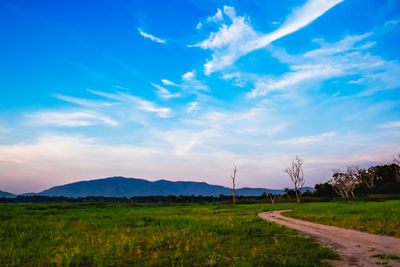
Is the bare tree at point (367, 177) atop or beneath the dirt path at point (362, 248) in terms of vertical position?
atop

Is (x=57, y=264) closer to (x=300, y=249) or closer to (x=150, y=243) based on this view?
(x=150, y=243)

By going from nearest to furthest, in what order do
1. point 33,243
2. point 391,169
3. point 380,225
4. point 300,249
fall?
point 300,249, point 33,243, point 380,225, point 391,169

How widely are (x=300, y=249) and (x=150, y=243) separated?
21.5 ft

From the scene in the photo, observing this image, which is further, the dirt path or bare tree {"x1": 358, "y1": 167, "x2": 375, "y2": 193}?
bare tree {"x1": 358, "y1": 167, "x2": 375, "y2": 193}

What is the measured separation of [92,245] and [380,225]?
16341mm

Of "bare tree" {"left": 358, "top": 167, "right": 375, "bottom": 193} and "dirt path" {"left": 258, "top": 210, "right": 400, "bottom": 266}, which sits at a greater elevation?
"bare tree" {"left": 358, "top": 167, "right": 375, "bottom": 193}

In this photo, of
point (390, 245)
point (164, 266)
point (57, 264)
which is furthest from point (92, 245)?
point (390, 245)

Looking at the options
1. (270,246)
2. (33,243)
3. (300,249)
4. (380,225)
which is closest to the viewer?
(300,249)

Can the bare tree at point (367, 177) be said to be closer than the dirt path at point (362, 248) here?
No

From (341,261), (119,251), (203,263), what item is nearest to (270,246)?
(341,261)

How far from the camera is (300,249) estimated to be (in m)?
10.0

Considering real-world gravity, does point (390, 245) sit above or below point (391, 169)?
below

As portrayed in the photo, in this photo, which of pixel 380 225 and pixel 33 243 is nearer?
pixel 33 243

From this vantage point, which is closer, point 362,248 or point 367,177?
point 362,248
